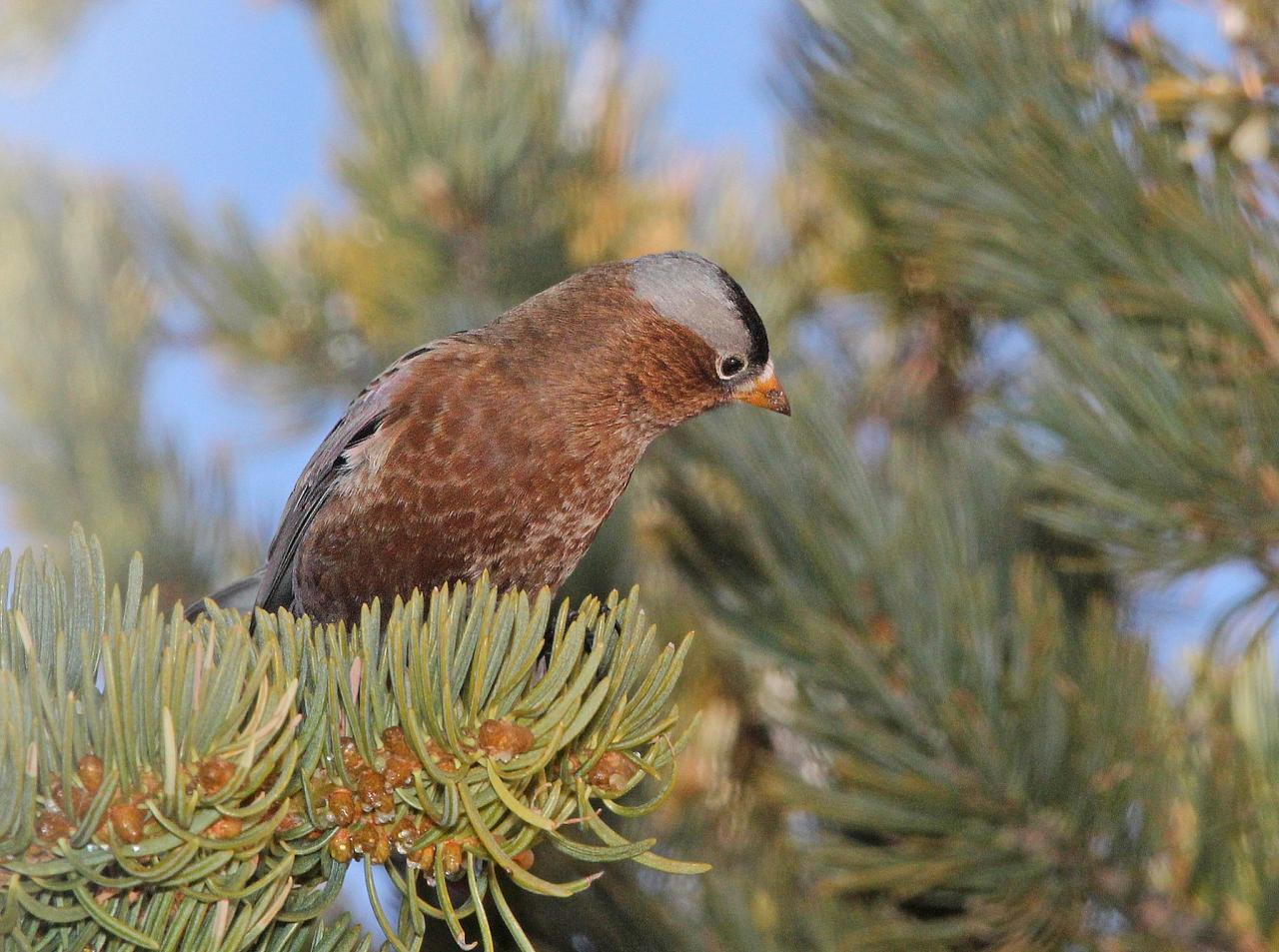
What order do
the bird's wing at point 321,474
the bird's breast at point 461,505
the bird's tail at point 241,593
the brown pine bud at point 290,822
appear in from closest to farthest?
the brown pine bud at point 290,822 < the bird's breast at point 461,505 < the bird's wing at point 321,474 < the bird's tail at point 241,593

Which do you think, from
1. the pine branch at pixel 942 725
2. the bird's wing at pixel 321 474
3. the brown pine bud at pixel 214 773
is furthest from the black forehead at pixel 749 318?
the brown pine bud at pixel 214 773

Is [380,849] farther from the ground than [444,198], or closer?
closer

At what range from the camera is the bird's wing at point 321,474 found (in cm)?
246

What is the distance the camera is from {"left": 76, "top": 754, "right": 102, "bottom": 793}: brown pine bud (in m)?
1.22

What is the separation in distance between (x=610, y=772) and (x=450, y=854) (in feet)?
0.67

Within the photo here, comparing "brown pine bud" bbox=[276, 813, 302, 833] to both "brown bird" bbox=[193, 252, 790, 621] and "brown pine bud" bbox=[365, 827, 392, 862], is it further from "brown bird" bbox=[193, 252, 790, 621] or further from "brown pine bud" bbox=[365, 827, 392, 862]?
"brown bird" bbox=[193, 252, 790, 621]

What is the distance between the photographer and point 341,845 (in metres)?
1.39

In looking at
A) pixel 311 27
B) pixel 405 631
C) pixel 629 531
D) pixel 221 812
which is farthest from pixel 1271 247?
pixel 311 27

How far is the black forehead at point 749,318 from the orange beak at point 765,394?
0.03 m

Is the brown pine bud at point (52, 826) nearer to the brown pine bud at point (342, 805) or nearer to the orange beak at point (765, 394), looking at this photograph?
the brown pine bud at point (342, 805)

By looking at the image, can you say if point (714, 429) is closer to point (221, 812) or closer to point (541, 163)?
point (541, 163)

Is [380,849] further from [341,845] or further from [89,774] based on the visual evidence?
[89,774]

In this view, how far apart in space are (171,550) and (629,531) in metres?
1.26

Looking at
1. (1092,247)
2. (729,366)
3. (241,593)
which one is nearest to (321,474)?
(241,593)
